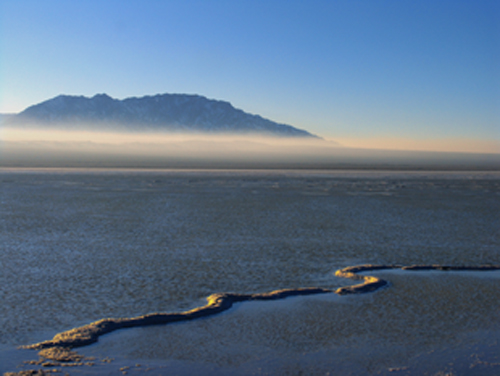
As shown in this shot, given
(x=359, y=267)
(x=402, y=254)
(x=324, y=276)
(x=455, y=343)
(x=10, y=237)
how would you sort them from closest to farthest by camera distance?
(x=455, y=343) < (x=324, y=276) < (x=359, y=267) < (x=402, y=254) < (x=10, y=237)

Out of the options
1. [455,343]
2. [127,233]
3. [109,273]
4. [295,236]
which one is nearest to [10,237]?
[127,233]

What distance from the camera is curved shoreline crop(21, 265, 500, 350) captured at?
615cm

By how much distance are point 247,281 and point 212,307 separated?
64.4 inches

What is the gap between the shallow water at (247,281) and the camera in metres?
6.09

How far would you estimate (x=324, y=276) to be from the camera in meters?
9.43

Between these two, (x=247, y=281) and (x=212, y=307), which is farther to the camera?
(x=247, y=281)

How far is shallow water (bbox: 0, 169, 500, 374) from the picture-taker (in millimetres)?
6094

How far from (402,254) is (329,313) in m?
4.80

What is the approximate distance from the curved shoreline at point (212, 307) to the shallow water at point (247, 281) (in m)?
0.19

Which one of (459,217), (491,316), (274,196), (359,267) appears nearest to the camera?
(491,316)

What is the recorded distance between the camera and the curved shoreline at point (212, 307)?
20.2ft

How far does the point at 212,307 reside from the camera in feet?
24.4

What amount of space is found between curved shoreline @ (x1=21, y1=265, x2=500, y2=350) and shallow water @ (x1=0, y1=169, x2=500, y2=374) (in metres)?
0.19

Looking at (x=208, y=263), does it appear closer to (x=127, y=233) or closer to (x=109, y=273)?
(x=109, y=273)
